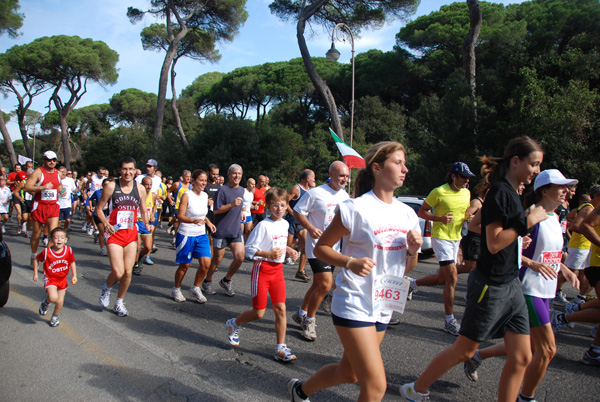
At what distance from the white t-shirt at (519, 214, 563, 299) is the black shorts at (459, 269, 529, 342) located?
0.28m

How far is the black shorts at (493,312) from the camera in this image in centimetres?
272

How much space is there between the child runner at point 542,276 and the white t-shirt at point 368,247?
1.17 m

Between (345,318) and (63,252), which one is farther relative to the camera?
(63,252)

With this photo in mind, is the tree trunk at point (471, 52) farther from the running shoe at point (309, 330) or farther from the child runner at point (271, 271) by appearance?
the child runner at point (271, 271)

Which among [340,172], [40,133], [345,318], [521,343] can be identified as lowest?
[521,343]

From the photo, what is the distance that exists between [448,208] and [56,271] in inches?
178

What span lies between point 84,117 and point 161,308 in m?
58.1

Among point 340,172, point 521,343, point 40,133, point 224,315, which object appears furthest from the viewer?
point 40,133

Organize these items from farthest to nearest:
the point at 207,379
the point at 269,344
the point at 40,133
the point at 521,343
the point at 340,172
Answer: the point at 40,133 → the point at 340,172 → the point at 269,344 → the point at 207,379 → the point at 521,343

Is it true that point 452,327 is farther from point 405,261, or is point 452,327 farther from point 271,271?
point 405,261

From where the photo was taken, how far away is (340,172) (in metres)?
4.82

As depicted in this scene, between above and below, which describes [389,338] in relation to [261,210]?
below

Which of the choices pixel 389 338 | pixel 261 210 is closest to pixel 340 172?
pixel 389 338

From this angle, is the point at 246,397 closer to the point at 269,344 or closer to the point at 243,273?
the point at 269,344
